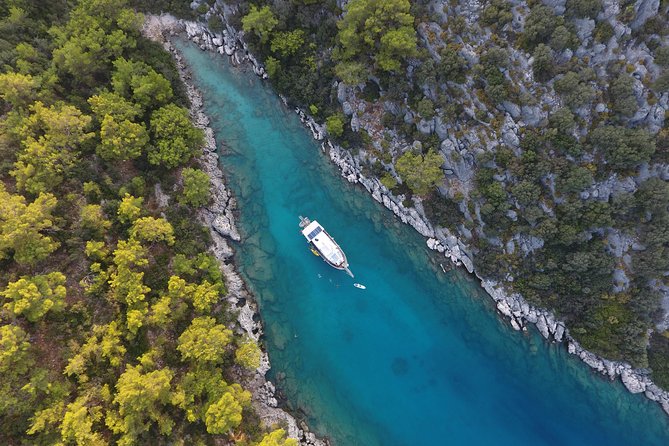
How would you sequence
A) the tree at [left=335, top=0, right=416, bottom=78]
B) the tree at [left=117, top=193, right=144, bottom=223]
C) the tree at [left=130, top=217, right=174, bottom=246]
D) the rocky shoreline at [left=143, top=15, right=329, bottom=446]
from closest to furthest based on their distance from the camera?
the tree at [left=130, top=217, right=174, bottom=246] → the tree at [left=117, top=193, right=144, bottom=223] → the tree at [left=335, top=0, right=416, bottom=78] → the rocky shoreline at [left=143, top=15, right=329, bottom=446]

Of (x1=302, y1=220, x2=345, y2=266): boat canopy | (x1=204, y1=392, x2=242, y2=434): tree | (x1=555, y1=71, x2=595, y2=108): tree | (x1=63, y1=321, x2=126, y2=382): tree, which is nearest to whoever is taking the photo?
(x1=63, y1=321, x2=126, y2=382): tree

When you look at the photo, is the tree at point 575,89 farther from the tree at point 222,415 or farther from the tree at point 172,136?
the tree at point 222,415

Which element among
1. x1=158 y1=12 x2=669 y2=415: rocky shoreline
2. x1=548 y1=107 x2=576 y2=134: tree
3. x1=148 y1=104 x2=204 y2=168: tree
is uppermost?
x1=548 y1=107 x2=576 y2=134: tree

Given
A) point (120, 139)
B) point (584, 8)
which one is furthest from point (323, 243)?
point (584, 8)

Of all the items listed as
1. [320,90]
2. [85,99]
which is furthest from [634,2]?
[85,99]

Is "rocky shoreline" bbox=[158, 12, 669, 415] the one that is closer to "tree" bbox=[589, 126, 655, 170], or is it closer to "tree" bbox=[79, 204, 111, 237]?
"tree" bbox=[589, 126, 655, 170]

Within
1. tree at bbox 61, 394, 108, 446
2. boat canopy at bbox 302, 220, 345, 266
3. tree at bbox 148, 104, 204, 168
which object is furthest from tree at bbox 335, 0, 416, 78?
tree at bbox 61, 394, 108, 446

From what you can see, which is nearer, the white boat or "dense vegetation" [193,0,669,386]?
"dense vegetation" [193,0,669,386]
